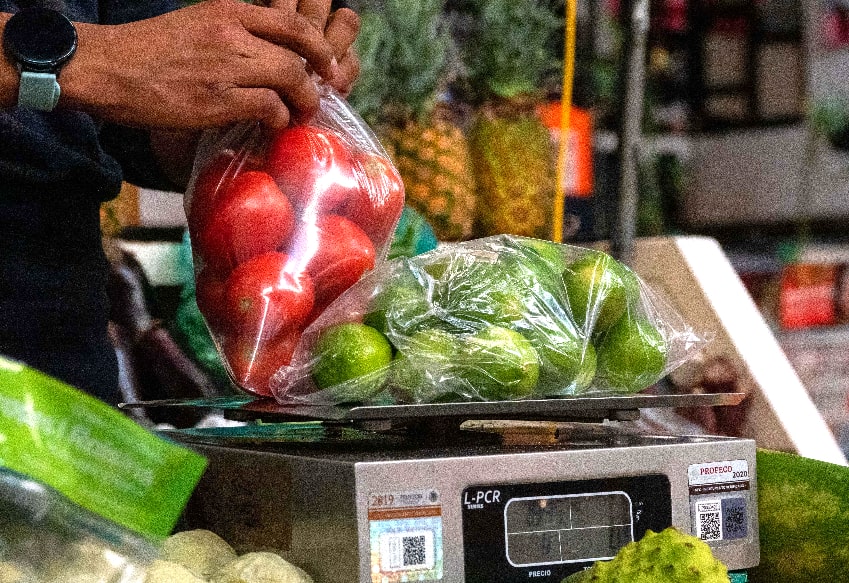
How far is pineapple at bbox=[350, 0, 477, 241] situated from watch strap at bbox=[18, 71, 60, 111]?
1.11m

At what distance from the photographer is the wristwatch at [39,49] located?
88 cm

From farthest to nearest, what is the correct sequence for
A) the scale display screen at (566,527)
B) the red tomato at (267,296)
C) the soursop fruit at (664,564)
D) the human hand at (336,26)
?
the human hand at (336,26), the red tomato at (267,296), the scale display screen at (566,527), the soursop fruit at (664,564)

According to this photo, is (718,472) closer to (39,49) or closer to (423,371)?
(423,371)

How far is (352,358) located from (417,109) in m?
1.25

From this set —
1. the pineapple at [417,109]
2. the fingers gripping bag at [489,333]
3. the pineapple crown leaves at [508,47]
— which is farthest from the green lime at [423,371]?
the pineapple crown leaves at [508,47]

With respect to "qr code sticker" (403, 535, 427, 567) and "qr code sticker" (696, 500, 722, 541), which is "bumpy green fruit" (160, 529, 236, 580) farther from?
"qr code sticker" (696, 500, 722, 541)

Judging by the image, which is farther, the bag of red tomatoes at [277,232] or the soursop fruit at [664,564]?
the bag of red tomatoes at [277,232]

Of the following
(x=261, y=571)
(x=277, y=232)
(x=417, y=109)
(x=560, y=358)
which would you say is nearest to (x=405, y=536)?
(x=261, y=571)

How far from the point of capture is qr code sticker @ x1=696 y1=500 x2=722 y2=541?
35.6 inches

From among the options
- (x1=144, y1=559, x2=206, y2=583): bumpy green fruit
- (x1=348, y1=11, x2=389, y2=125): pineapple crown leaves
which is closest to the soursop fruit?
(x1=144, y1=559, x2=206, y2=583): bumpy green fruit

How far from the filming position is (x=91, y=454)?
0.61 metres

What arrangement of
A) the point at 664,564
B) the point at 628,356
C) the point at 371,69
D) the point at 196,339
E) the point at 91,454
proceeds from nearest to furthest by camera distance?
1. the point at 91,454
2. the point at 664,564
3. the point at 628,356
4. the point at 196,339
5. the point at 371,69

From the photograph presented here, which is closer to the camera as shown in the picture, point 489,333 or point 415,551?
point 415,551

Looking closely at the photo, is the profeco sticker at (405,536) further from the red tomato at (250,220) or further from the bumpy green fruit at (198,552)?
the red tomato at (250,220)
